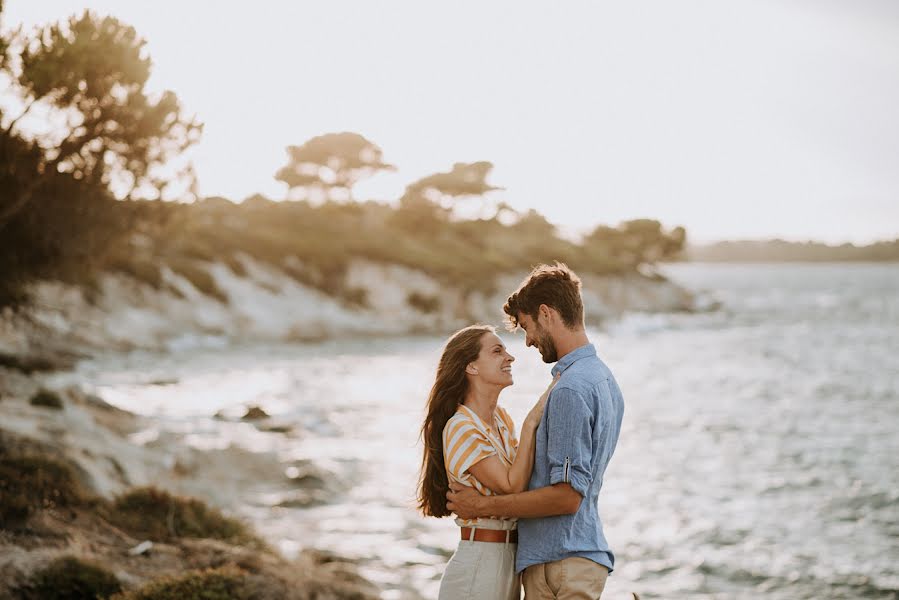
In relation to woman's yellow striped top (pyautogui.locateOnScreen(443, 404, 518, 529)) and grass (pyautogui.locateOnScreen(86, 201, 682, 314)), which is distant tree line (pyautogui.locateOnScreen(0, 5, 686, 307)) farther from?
woman's yellow striped top (pyautogui.locateOnScreen(443, 404, 518, 529))

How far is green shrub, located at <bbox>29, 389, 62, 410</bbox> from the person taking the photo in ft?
53.7

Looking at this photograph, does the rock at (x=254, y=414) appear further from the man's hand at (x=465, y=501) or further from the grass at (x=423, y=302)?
the grass at (x=423, y=302)

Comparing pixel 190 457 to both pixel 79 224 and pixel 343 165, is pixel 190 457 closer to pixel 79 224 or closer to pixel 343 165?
pixel 79 224

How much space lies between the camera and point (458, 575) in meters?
4.51

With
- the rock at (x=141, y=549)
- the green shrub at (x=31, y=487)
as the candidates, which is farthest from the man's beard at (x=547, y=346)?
the green shrub at (x=31, y=487)

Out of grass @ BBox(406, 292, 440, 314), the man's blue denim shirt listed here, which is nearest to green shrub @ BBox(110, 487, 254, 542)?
the man's blue denim shirt

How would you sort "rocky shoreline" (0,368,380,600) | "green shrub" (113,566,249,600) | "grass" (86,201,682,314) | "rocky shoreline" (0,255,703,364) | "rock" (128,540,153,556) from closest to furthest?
"green shrub" (113,566,249,600), "rocky shoreline" (0,368,380,600), "rock" (128,540,153,556), "rocky shoreline" (0,255,703,364), "grass" (86,201,682,314)

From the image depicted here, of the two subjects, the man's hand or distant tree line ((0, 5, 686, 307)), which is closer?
the man's hand

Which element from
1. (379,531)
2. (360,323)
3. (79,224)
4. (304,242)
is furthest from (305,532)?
(304,242)

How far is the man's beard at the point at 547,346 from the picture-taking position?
455 cm

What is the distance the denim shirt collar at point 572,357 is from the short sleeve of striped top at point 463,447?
55 cm

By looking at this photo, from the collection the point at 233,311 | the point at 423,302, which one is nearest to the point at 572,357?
the point at 233,311

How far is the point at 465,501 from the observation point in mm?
4508

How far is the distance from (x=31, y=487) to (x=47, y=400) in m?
7.46
